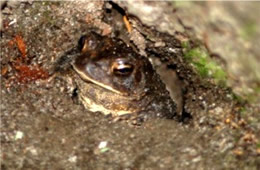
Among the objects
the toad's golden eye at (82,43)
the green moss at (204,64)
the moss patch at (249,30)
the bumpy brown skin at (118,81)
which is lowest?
the bumpy brown skin at (118,81)

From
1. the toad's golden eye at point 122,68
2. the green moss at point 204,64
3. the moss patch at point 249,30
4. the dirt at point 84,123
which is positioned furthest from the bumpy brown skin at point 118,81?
the moss patch at point 249,30

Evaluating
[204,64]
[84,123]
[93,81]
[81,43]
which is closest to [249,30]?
[204,64]

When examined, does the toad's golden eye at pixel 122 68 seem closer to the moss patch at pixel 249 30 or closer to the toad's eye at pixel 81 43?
the toad's eye at pixel 81 43

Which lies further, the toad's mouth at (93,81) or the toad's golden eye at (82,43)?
the toad's golden eye at (82,43)

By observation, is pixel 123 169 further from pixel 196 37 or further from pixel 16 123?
pixel 196 37

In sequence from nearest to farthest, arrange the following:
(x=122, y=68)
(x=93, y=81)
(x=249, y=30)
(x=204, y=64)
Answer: (x=249, y=30) < (x=204, y=64) < (x=93, y=81) < (x=122, y=68)

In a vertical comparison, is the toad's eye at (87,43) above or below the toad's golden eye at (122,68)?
above

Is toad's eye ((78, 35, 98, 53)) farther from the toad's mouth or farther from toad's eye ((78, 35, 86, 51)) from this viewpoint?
the toad's mouth

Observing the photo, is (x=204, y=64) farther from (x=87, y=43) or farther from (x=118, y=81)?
(x=87, y=43)
